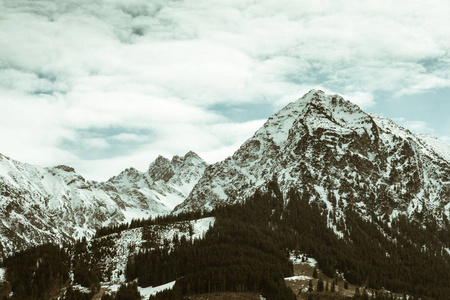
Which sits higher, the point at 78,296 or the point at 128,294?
the point at 128,294

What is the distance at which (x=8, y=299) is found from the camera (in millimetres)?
196000

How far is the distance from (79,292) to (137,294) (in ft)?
85.3

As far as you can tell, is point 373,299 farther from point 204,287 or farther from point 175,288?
point 175,288

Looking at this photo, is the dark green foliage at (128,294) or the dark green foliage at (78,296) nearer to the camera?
the dark green foliage at (128,294)

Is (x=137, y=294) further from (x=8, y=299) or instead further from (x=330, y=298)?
(x=330, y=298)

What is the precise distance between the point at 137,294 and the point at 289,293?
65.8 metres

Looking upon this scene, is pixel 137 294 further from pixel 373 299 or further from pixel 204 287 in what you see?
pixel 373 299

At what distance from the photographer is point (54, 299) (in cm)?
19862

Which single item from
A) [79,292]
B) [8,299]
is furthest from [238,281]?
[8,299]

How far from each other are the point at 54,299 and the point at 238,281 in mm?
81385

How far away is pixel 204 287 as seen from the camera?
651 ft

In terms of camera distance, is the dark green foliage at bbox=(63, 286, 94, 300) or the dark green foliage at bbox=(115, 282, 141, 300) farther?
the dark green foliage at bbox=(63, 286, 94, 300)

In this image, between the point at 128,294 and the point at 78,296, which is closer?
A: the point at 128,294

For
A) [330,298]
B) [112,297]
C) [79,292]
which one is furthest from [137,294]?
[330,298]
